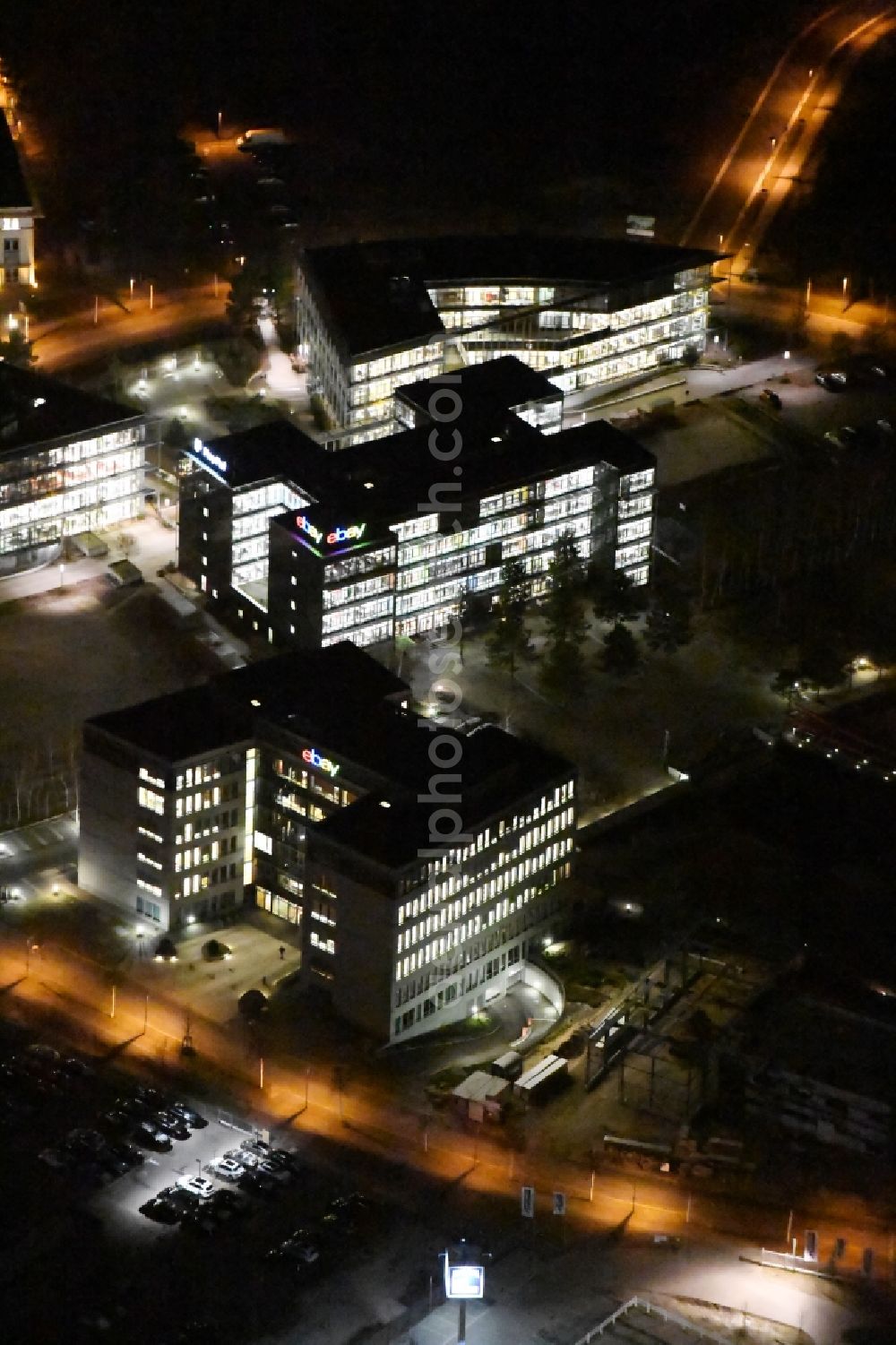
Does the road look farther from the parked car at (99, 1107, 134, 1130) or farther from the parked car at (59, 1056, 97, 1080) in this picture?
the parked car at (99, 1107, 134, 1130)

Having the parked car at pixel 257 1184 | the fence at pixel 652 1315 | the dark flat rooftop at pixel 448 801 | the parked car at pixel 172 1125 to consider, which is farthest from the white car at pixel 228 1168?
the fence at pixel 652 1315

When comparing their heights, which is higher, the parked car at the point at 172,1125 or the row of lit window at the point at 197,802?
the row of lit window at the point at 197,802

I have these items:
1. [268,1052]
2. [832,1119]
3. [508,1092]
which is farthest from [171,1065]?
[832,1119]

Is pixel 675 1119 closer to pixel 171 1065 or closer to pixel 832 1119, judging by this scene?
pixel 832 1119

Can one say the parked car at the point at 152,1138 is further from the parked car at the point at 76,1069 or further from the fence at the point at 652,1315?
the fence at the point at 652,1315

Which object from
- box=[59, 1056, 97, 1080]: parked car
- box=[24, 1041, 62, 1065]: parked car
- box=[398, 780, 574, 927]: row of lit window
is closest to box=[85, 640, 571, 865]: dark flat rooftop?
box=[398, 780, 574, 927]: row of lit window
